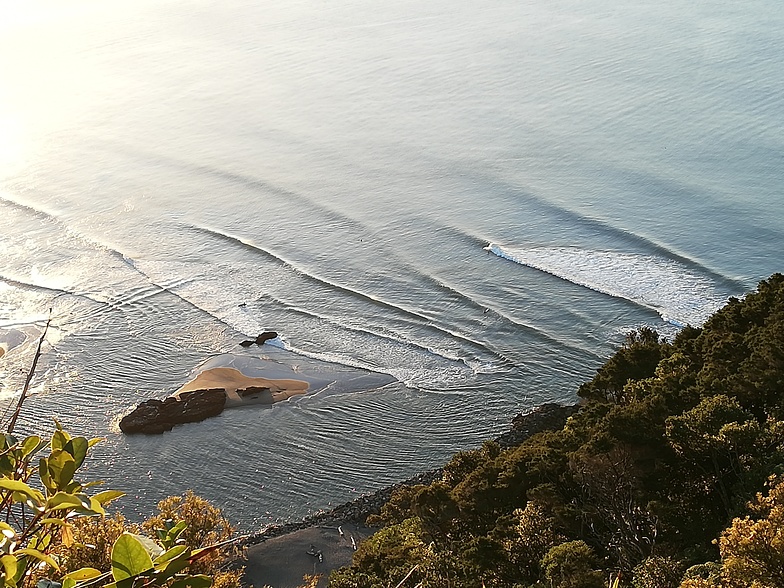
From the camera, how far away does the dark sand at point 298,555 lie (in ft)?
82.5

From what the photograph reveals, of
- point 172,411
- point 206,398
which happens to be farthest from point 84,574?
point 206,398

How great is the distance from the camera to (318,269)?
43.2 meters

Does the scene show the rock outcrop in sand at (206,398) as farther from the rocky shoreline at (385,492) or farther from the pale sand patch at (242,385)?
the rocky shoreline at (385,492)

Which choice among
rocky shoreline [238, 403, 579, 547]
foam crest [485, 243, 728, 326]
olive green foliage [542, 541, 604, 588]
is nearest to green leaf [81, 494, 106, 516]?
olive green foliage [542, 541, 604, 588]

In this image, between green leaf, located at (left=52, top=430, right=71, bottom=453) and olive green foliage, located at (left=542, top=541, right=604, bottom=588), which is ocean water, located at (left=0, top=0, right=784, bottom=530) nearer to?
olive green foliage, located at (left=542, top=541, right=604, bottom=588)

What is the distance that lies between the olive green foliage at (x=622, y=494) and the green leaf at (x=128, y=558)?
10.9 m

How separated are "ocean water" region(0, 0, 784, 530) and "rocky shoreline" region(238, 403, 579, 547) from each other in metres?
0.69

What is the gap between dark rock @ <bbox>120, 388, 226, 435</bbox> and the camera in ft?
106

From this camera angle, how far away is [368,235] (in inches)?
1829

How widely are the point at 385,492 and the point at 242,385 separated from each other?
8.90m

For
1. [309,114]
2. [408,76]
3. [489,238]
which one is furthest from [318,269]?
[408,76]

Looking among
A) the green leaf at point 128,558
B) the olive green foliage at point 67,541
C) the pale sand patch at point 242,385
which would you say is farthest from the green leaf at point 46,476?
the pale sand patch at point 242,385

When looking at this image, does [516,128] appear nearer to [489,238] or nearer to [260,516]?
[489,238]

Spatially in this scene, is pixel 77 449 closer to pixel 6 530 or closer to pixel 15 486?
pixel 6 530
